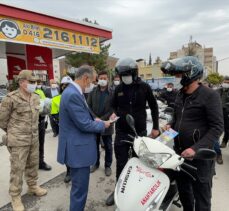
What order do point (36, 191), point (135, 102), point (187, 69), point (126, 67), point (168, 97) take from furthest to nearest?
point (168, 97)
point (36, 191)
point (135, 102)
point (126, 67)
point (187, 69)

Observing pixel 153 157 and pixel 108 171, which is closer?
pixel 153 157

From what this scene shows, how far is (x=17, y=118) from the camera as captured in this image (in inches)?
113

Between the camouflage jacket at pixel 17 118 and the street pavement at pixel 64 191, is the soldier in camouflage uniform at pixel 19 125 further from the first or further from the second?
the street pavement at pixel 64 191

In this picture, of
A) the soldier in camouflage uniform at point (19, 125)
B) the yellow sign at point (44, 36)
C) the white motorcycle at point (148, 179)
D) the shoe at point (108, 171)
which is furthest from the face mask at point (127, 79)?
the yellow sign at point (44, 36)

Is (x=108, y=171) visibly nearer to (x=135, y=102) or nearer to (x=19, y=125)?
(x=135, y=102)

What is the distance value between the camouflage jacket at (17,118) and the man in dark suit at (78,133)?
73 centimetres

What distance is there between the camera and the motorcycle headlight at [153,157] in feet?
6.03

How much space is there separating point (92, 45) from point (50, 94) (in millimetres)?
3820

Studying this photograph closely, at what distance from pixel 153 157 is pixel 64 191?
2.08 meters

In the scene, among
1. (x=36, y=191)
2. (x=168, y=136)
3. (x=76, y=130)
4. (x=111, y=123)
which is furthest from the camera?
(x=36, y=191)

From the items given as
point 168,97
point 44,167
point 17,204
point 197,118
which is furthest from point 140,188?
point 168,97

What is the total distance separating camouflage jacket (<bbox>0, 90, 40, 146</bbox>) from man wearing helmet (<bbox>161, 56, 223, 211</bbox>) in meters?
1.78

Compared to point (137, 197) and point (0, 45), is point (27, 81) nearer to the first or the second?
point (137, 197)

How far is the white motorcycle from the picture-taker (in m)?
1.82
